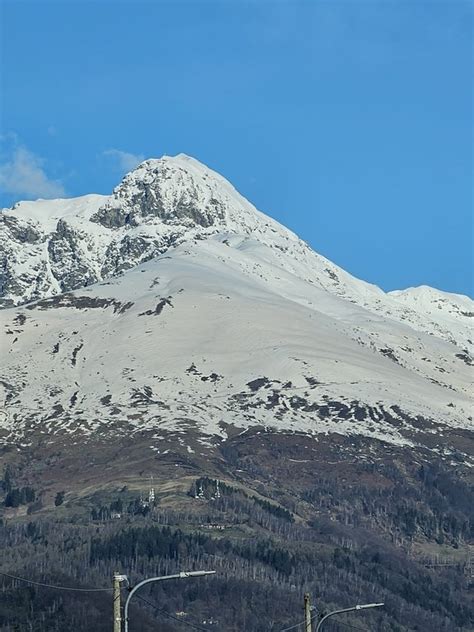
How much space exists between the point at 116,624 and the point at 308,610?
19513 millimetres

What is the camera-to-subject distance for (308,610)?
9019 cm

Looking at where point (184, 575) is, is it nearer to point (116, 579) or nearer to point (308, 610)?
point (116, 579)

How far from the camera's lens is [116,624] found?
74000mm

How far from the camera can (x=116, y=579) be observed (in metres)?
76.0

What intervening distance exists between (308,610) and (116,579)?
18363mm

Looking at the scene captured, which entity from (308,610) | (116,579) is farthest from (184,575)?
(308,610)

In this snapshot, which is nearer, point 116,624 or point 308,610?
point 116,624

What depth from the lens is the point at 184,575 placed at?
75750mm

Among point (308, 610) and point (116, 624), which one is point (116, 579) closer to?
point (116, 624)

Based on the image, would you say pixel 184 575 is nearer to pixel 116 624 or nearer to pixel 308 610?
pixel 116 624

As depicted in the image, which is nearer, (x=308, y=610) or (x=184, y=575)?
(x=184, y=575)

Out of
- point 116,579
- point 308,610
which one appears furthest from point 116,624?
point 308,610

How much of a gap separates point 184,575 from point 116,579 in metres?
3.59

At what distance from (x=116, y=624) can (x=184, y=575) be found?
14.5ft
